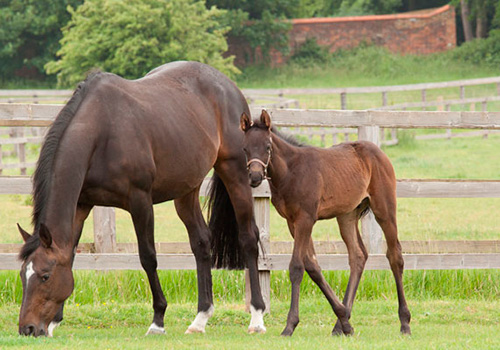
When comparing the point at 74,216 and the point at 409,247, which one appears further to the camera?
the point at 409,247

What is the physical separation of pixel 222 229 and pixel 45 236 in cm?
234

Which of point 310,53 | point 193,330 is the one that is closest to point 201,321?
point 193,330

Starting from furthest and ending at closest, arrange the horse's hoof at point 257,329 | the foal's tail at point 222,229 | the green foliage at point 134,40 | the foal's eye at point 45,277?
the green foliage at point 134,40 < the foal's tail at point 222,229 < the horse's hoof at point 257,329 < the foal's eye at point 45,277

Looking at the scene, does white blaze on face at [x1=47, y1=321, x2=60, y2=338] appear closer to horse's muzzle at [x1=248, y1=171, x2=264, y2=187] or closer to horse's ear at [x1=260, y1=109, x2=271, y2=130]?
horse's muzzle at [x1=248, y1=171, x2=264, y2=187]

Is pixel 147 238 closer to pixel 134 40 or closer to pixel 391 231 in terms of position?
pixel 391 231

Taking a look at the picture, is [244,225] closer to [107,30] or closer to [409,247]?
[409,247]

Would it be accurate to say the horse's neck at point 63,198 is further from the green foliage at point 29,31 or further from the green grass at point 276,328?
the green foliage at point 29,31

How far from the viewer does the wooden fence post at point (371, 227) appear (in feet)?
25.8

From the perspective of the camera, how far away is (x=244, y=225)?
728cm

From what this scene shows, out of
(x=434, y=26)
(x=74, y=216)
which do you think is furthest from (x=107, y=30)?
(x=74, y=216)

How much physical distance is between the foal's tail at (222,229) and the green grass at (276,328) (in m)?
0.46

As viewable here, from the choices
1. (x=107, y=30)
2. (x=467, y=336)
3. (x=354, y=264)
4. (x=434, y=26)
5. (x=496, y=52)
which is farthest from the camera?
(x=434, y=26)

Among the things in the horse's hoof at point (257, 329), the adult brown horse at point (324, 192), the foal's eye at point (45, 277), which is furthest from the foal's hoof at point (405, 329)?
the foal's eye at point (45, 277)

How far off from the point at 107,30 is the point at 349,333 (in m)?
21.3
